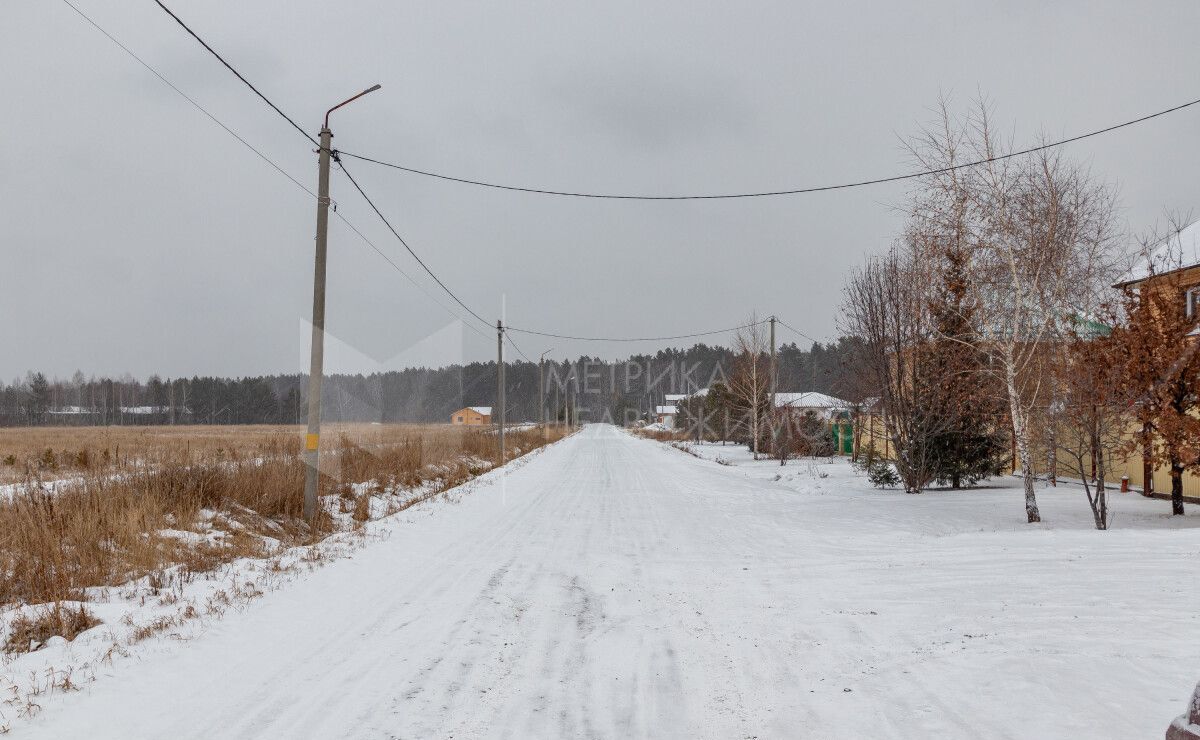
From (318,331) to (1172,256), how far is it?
1821cm

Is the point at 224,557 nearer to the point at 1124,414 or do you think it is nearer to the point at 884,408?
the point at 1124,414

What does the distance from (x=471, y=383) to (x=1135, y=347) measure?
12352 centimetres

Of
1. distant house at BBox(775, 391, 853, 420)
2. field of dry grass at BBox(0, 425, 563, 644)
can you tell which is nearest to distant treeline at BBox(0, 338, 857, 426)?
distant house at BBox(775, 391, 853, 420)

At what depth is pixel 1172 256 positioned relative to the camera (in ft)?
47.6

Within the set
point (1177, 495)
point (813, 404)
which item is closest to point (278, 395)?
point (813, 404)

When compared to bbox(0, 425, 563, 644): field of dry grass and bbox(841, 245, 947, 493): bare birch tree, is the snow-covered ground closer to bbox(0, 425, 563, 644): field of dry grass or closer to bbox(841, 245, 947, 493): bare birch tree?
bbox(0, 425, 563, 644): field of dry grass

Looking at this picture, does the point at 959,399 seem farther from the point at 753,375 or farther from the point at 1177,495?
the point at 753,375

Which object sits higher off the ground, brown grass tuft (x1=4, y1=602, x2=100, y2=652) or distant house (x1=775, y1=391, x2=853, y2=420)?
distant house (x1=775, y1=391, x2=853, y2=420)

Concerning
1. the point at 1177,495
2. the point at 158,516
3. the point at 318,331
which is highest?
the point at 318,331

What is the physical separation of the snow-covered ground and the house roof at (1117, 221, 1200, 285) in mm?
6690

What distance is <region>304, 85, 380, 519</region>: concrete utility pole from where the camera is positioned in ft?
34.8

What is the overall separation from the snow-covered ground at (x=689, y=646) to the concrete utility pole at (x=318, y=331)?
5.35ft

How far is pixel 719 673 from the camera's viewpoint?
4570mm

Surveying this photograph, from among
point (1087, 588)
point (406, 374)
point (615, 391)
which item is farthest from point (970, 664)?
point (615, 391)
